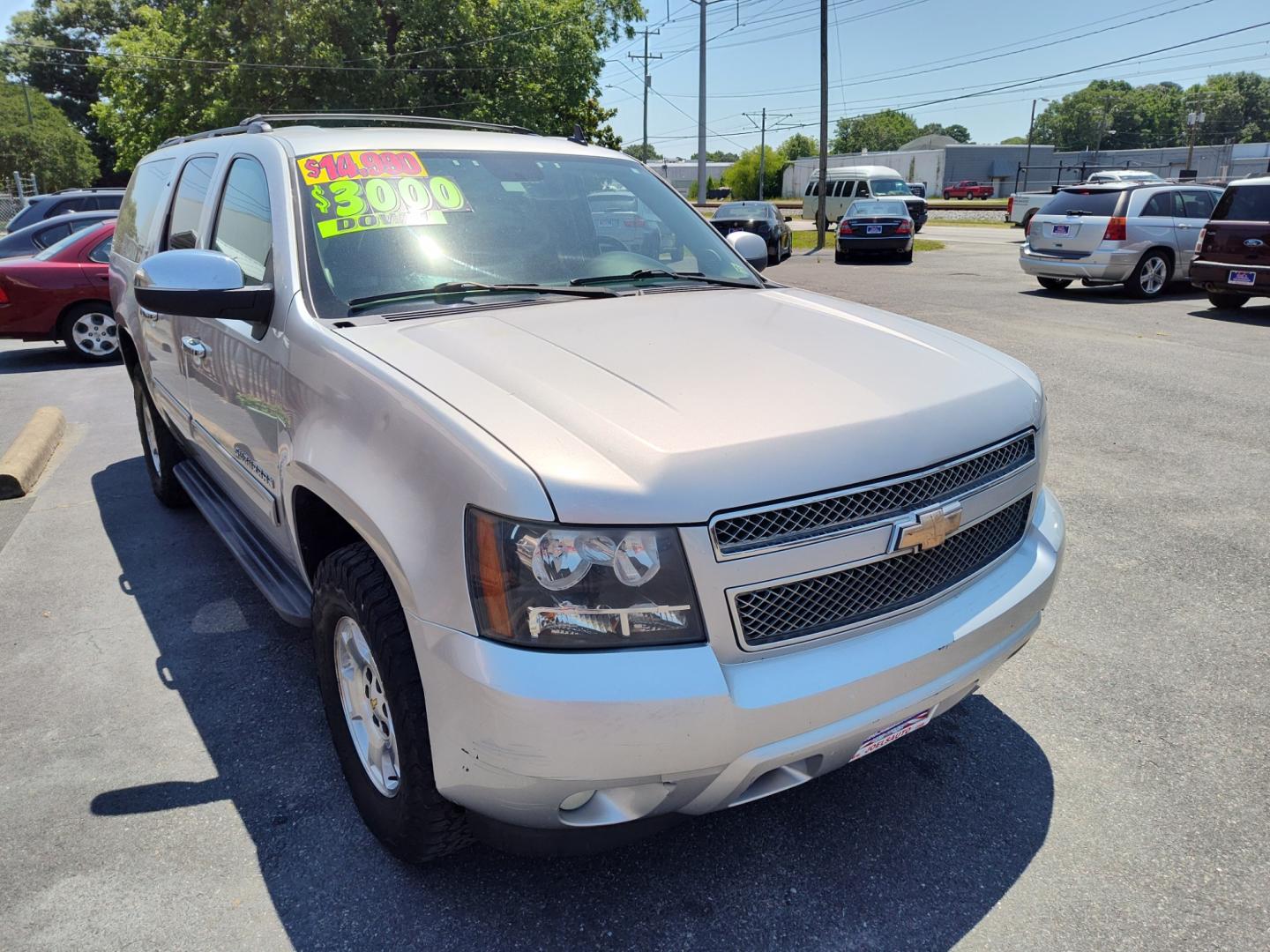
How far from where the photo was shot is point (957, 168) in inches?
3120

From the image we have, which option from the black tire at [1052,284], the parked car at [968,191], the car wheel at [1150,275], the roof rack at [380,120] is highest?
the roof rack at [380,120]

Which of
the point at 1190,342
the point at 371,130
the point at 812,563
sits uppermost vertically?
the point at 371,130

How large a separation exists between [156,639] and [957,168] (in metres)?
85.1

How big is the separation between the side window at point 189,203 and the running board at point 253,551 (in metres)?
1.14

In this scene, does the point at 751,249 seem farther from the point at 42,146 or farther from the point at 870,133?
the point at 870,133

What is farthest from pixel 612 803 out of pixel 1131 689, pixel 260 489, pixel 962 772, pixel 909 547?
pixel 1131 689

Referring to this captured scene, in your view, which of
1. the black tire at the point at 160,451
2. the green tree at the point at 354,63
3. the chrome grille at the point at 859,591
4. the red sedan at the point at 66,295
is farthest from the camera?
the green tree at the point at 354,63

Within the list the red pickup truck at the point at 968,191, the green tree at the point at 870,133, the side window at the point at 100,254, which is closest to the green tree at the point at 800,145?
the green tree at the point at 870,133

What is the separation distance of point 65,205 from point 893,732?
14.8 m

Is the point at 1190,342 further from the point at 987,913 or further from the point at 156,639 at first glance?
the point at 156,639

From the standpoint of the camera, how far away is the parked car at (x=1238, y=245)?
11.8 meters

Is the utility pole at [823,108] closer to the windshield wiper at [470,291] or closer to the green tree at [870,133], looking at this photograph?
the windshield wiper at [470,291]

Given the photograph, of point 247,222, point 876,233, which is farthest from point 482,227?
point 876,233

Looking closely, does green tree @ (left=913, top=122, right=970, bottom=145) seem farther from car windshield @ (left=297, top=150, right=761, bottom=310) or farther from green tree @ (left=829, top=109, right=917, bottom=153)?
car windshield @ (left=297, top=150, right=761, bottom=310)
